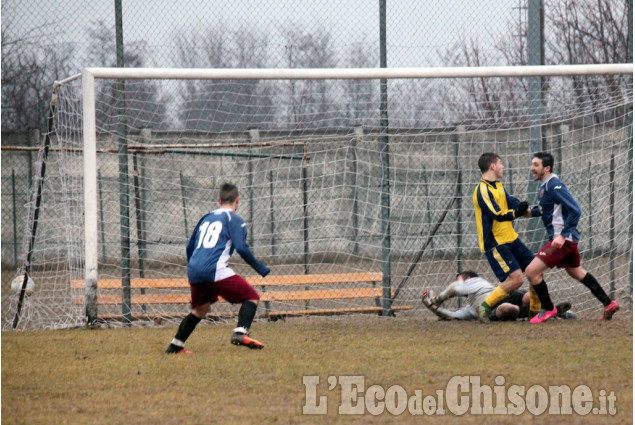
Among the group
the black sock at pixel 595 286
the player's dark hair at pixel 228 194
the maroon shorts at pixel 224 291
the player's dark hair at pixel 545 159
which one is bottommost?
the black sock at pixel 595 286

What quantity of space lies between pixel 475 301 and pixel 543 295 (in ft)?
2.50

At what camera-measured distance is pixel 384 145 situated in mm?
9672

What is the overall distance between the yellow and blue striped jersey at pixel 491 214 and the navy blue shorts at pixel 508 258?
61 millimetres

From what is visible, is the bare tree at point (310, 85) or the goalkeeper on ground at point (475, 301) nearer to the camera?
the goalkeeper on ground at point (475, 301)

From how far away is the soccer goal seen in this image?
9273mm

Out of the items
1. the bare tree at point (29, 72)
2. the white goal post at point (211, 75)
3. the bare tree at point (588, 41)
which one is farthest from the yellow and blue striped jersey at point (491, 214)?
the bare tree at point (29, 72)

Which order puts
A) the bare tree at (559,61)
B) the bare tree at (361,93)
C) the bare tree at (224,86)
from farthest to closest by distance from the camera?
the bare tree at (559,61), the bare tree at (224,86), the bare tree at (361,93)

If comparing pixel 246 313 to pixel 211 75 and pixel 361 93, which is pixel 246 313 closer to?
pixel 211 75

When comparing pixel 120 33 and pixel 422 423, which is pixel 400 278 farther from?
pixel 422 423

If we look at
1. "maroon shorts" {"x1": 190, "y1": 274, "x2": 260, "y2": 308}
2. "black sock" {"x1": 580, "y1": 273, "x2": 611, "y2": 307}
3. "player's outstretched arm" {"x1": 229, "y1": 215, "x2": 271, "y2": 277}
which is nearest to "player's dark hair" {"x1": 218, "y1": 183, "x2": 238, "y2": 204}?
"player's outstretched arm" {"x1": 229, "y1": 215, "x2": 271, "y2": 277}

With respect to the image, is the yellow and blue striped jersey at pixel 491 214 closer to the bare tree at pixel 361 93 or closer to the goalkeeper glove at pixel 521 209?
the goalkeeper glove at pixel 521 209

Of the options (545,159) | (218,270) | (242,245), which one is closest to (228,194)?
(242,245)

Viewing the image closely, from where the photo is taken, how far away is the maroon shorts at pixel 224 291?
7.07 metres

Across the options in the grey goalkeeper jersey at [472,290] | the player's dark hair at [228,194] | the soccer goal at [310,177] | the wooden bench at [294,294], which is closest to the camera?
the player's dark hair at [228,194]
